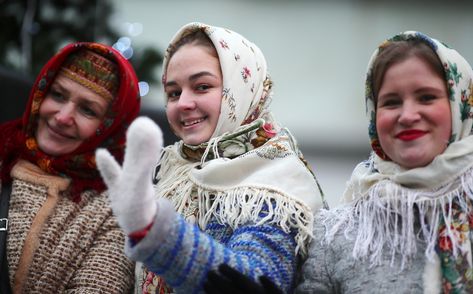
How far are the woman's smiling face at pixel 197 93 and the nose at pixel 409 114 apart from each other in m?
0.54

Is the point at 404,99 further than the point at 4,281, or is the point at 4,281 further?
the point at 4,281

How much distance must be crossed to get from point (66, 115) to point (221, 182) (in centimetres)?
64

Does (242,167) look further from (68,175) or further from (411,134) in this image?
(68,175)

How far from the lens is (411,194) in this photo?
5.45 feet

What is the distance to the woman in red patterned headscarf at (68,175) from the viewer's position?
2.07 meters

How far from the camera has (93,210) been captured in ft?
7.14

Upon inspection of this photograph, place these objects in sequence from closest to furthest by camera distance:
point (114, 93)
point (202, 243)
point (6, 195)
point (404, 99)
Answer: point (202, 243)
point (404, 99)
point (6, 195)
point (114, 93)

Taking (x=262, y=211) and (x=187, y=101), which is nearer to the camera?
(x=262, y=211)

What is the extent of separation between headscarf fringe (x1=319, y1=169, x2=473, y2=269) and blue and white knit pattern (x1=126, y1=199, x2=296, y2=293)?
19cm

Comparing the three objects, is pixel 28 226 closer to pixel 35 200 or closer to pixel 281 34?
pixel 35 200

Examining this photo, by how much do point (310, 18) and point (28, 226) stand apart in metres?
4.15

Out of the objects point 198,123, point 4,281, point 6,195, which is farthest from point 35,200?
point 198,123

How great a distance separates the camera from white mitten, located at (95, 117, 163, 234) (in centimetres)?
137

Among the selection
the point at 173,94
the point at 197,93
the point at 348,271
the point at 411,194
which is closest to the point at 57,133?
the point at 173,94
